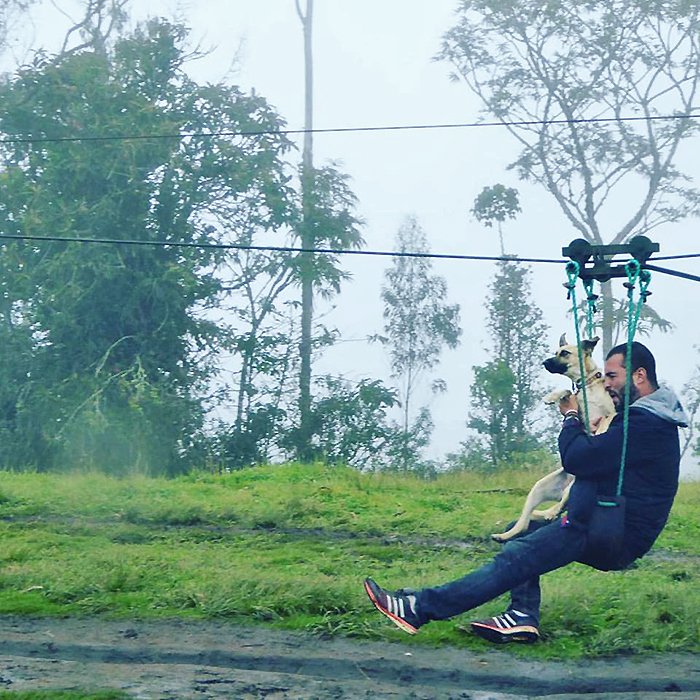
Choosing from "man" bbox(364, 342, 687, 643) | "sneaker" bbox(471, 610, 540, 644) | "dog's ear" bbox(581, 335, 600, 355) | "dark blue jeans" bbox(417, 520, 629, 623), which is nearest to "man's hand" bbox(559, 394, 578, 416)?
"man" bbox(364, 342, 687, 643)

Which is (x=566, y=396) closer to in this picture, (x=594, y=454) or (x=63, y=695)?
(x=594, y=454)

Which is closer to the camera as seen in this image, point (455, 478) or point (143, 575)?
point (143, 575)

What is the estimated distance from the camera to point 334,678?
6.51 meters

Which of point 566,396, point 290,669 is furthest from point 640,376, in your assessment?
point 290,669

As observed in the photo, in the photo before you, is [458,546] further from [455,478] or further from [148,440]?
[148,440]

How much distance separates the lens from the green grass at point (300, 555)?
7.39 m

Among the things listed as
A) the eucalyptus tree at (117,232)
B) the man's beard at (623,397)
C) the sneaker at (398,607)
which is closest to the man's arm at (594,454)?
the man's beard at (623,397)

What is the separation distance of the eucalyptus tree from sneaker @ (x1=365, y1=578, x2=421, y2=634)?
14396mm

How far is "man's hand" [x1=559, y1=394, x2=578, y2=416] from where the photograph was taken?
6320 millimetres

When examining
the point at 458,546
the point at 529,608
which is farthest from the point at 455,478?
the point at 529,608

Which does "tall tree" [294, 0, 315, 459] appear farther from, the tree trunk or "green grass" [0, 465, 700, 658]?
"green grass" [0, 465, 700, 658]

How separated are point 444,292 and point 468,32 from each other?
227 inches

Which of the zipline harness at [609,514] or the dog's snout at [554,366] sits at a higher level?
the dog's snout at [554,366]

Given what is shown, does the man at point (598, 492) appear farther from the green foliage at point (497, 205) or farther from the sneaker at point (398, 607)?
the green foliage at point (497, 205)
